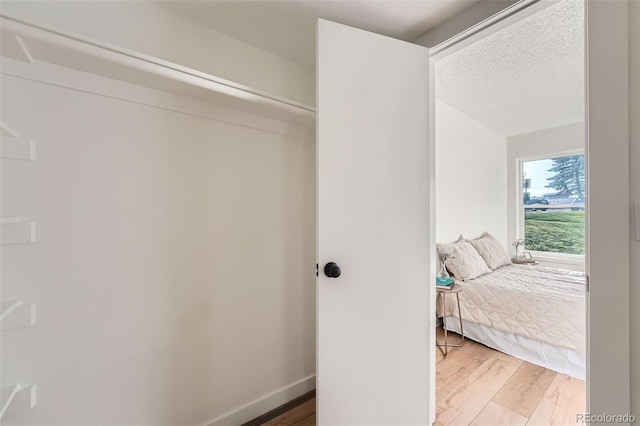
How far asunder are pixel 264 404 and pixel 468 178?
11.5 feet

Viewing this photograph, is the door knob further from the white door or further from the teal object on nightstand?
the teal object on nightstand

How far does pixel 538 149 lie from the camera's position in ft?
13.4

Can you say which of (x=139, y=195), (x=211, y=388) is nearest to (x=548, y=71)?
(x=139, y=195)

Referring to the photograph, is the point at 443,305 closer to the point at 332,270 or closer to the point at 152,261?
the point at 332,270

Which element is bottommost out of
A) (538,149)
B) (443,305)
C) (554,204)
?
(443,305)

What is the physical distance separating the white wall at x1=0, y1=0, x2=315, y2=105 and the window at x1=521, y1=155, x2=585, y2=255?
170 inches

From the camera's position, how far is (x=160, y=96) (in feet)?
4.18

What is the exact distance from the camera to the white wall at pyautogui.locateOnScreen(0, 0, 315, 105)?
3.46 feet

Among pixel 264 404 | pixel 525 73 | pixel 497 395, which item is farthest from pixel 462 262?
pixel 264 404

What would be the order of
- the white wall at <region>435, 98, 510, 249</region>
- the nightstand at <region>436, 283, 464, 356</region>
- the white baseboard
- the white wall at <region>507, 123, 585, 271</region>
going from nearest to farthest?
the white baseboard < the nightstand at <region>436, 283, 464, 356</region> < the white wall at <region>435, 98, 510, 249</region> < the white wall at <region>507, 123, 585, 271</region>

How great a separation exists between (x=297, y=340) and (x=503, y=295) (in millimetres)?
1980

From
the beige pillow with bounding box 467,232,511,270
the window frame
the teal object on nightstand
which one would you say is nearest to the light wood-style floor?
the teal object on nightstand
